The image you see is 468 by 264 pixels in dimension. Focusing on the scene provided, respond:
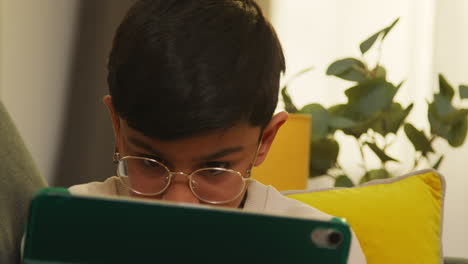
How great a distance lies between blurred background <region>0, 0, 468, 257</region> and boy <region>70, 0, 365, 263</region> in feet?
4.08

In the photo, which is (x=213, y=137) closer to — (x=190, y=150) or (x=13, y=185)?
(x=190, y=150)

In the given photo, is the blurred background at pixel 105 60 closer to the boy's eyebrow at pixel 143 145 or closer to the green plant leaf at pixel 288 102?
the green plant leaf at pixel 288 102

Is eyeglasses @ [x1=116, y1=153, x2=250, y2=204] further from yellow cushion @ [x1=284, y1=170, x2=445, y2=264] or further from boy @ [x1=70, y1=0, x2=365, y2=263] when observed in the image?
yellow cushion @ [x1=284, y1=170, x2=445, y2=264]

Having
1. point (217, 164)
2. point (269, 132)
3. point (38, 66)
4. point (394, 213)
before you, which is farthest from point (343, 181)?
point (217, 164)

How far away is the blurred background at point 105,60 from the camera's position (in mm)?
2164

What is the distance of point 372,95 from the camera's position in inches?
81.5

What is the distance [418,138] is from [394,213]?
103 centimetres

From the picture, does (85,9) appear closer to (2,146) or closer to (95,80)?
(95,80)

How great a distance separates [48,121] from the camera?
2354 mm

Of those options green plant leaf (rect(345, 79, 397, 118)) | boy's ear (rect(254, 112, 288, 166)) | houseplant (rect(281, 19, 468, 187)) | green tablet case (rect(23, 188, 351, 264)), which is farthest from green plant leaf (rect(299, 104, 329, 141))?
green tablet case (rect(23, 188, 351, 264))

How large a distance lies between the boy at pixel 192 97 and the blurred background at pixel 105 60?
48.9 inches

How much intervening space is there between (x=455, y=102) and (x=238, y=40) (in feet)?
6.56

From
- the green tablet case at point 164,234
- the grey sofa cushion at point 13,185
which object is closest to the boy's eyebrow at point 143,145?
the grey sofa cushion at point 13,185

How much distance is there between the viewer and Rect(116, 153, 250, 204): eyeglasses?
33.3 inches
